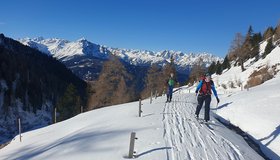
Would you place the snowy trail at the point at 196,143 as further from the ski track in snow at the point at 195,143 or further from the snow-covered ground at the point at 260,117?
the snow-covered ground at the point at 260,117

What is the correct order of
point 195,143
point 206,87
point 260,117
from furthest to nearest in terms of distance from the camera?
point 260,117
point 206,87
point 195,143

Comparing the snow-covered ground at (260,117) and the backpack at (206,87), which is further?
the backpack at (206,87)

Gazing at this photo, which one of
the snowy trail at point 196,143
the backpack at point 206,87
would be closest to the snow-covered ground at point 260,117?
the snowy trail at point 196,143

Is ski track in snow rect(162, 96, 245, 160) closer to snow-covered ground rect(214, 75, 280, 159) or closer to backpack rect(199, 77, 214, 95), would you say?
backpack rect(199, 77, 214, 95)

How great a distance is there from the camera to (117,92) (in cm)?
5350

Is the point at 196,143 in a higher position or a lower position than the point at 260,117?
lower

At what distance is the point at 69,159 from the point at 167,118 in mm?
8214

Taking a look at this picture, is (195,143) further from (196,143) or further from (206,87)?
(206,87)

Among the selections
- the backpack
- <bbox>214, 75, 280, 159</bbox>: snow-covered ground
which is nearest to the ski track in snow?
the backpack

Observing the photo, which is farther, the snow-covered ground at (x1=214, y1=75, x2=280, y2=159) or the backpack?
the backpack

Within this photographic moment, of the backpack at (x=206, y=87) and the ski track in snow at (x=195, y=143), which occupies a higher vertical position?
the backpack at (x=206, y=87)

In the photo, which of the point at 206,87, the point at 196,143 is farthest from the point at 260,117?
the point at 196,143

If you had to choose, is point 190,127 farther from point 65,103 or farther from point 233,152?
point 65,103

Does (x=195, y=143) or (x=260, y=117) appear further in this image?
(x=260, y=117)
